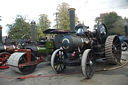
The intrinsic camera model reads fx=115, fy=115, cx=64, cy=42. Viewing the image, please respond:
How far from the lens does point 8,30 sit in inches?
563

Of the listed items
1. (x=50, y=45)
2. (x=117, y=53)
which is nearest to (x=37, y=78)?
(x=50, y=45)

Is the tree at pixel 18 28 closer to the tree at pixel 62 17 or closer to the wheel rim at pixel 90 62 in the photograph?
the tree at pixel 62 17

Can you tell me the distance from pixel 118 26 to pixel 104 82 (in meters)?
26.1

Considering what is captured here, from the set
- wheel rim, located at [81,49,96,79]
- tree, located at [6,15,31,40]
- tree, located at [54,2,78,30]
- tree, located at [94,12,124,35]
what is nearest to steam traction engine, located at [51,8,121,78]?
wheel rim, located at [81,49,96,79]

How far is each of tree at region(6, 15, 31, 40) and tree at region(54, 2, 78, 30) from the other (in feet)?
27.6

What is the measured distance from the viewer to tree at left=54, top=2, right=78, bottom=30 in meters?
22.0

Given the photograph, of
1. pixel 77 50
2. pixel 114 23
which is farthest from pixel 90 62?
pixel 114 23

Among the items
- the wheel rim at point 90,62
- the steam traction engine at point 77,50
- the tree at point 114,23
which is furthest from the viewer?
the tree at point 114,23

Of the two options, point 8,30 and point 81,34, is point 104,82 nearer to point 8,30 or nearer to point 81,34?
point 81,34

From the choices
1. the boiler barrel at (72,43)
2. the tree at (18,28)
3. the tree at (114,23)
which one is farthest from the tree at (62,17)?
the boiler barrel at (72,43)

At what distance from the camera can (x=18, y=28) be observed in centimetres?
1395

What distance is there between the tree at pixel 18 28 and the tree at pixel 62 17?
8416mm

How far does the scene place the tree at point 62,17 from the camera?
21966 millimetres

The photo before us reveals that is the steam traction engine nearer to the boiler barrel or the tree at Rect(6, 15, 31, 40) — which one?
the boiler barrel
